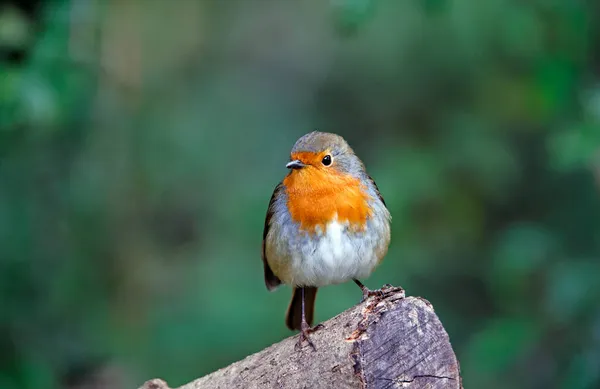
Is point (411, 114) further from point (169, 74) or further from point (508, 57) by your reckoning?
point (169, 74)

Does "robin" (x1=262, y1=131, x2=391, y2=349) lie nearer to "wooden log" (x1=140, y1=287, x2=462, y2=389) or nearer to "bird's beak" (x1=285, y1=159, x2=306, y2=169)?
"bird's beak" (x1=285, y1=159, x2=306, y2=169)

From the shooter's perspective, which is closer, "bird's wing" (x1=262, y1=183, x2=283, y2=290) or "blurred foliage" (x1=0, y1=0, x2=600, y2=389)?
"bird's wing" (x1=262, y1=183, x2=283, y2=290)

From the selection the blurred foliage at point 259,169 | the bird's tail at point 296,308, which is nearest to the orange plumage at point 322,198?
the bird's tail at point 296,308

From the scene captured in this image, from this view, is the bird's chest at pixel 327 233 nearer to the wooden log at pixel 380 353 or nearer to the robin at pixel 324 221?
the robin at pixel 324 221

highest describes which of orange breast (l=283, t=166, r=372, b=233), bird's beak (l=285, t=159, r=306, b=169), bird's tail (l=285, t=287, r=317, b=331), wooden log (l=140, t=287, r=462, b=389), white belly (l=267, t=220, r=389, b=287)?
bird's beak (l=285, t=159, r=306, b=169)

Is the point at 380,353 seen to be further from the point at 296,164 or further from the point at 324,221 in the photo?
the point at 296,164

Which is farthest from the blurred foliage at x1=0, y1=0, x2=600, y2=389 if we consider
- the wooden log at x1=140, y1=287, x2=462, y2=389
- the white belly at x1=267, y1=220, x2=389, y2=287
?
the wooden log at x1=140, y1=287, x2=462, y2=389

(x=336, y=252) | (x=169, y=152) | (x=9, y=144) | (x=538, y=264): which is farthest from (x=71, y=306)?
(x=538, y=264)
